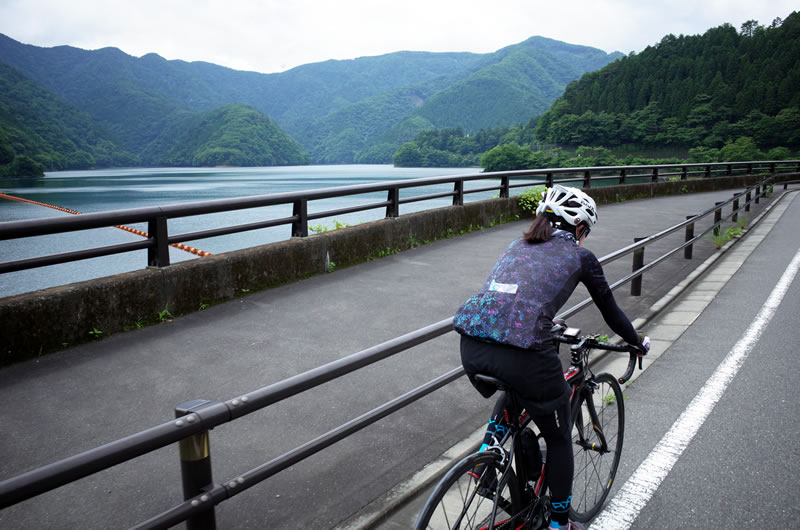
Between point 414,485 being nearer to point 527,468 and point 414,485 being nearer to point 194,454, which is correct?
point 527,468

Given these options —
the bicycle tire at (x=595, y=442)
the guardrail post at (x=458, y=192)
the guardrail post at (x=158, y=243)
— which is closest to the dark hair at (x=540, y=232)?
the bicycle tire at (x=595, y=442)

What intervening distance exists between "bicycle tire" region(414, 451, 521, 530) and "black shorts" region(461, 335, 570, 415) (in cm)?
29

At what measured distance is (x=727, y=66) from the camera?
126 metres

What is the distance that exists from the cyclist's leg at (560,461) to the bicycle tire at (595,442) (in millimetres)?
422

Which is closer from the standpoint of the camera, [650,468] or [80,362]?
[650,468]

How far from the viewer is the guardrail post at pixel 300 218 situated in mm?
8398

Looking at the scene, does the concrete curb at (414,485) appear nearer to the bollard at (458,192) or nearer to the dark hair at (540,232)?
the dark hair at (540,232)

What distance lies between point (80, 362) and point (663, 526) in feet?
16.1

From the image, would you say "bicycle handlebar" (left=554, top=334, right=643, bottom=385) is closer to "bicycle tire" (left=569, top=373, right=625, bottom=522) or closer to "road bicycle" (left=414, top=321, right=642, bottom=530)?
"road bicycle" (left=414, top=321, right=642, bottom=530)

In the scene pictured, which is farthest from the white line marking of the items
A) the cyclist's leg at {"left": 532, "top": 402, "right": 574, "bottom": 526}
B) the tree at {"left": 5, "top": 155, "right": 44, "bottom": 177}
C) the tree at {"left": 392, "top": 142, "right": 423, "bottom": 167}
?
the tree at {"left": 392, "top": 142, "right": 423, "bottom": 167}

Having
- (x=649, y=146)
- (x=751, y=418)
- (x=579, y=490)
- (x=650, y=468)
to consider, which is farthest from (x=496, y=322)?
(x=649, y=146)

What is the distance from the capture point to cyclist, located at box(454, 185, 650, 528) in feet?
7.36

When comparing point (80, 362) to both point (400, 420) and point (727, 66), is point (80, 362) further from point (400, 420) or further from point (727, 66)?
point (727, 66)

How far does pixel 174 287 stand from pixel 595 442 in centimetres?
511
